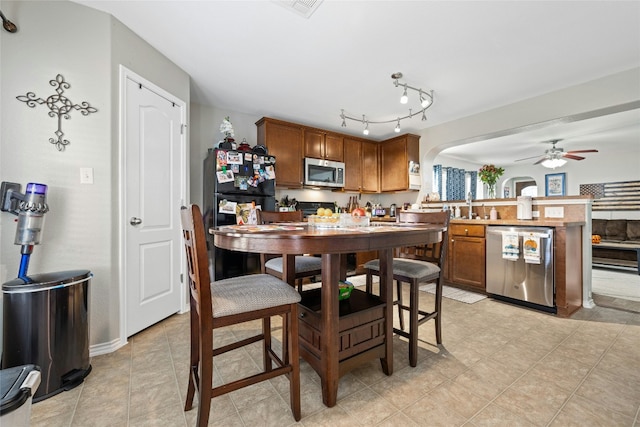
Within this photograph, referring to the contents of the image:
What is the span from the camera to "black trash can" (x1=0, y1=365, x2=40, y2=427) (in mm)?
715

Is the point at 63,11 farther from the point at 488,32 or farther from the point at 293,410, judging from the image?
the point at 488,32

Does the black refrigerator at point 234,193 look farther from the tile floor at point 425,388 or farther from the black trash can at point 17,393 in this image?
the black trash can at point 17,393

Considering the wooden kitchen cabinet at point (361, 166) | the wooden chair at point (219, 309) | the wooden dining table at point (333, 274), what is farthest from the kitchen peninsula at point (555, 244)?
the wooden chair at point (219, 309)

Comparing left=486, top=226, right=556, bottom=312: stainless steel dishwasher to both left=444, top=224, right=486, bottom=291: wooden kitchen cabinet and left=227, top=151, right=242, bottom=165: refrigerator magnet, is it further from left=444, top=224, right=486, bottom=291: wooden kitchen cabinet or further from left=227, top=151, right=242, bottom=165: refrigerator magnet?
left=227, top=151, right=242, bottom=165: refrigerator magnet

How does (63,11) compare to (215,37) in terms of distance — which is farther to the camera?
(215,37)

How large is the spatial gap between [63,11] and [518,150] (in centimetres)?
763

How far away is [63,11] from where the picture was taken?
1845mm

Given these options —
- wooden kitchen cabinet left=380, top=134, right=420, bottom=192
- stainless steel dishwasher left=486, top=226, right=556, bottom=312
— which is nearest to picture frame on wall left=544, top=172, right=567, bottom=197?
wooden kitchen cabinet left=380, top=134, right=420, bottom=192

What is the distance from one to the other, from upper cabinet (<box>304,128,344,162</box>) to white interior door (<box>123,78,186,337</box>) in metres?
1.92

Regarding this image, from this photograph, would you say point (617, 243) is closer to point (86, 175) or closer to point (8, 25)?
point (86, 175)

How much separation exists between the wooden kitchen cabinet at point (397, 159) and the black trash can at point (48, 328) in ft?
13.8

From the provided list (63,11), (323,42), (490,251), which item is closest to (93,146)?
(63,11)

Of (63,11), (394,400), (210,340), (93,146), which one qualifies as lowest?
(394,400)

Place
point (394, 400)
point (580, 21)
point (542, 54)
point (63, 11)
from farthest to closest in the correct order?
point (542, 54)
point (580, 21)
point (63, 11)
point (394, 400)
